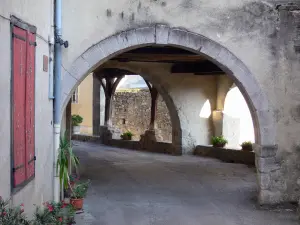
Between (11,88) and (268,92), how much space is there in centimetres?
460

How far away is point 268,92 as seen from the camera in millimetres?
7582

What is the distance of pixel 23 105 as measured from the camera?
4539 mm

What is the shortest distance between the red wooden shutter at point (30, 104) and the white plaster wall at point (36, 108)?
170 millimetres

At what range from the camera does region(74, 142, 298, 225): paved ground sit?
22.4 feet

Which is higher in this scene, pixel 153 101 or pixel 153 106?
pixel 153 101

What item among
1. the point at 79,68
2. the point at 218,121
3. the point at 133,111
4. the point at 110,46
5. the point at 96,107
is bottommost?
the point at 218,121

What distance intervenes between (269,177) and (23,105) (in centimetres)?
440

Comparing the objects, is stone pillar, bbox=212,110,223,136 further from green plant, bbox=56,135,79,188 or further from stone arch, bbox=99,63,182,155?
green plant, bbox=56,135,79,188

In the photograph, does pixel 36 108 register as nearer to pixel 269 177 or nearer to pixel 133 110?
pixel 269 177

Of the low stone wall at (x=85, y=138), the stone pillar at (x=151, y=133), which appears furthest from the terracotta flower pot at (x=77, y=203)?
the low stone wall at (x=85, y=138)

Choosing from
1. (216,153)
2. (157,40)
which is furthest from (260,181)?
(216,153)

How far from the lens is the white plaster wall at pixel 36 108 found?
153 inches

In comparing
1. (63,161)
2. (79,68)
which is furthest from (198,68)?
(63,161)

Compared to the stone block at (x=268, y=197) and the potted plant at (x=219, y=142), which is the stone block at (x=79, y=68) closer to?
the stone block at (x=268, y=197)
